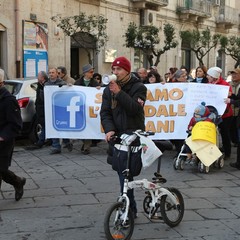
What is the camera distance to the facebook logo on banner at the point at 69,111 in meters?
8.83

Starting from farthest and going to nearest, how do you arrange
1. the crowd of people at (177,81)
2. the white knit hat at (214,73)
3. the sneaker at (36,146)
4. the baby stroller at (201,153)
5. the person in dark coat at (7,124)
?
1. the sneaker at (36,146)
2. the crowd of people at (177,81)
3. the white knit hat at (214,73)
4. the baby stroller at (201,153)
5. the person in dark coat at (7,124)

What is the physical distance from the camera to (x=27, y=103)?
32.1 feet

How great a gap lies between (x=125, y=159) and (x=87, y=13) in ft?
49.7

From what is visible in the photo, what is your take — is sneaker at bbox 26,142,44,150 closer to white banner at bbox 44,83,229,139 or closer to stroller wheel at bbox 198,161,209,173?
white banner at bbox 44,83,229,139

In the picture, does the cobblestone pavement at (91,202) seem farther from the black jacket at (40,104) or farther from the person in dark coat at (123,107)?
the black jacket at (40,104)

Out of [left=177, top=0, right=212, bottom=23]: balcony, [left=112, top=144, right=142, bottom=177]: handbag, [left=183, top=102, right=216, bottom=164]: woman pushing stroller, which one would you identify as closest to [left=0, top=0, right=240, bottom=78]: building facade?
[left=177, top=0, right=212, bottom=23]: balcony

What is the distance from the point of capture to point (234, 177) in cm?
704

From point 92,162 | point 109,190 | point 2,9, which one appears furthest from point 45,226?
point 2,9

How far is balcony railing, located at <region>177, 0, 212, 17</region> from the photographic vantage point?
995 inches

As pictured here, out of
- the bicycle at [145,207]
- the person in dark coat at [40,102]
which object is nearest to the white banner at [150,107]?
the person in dark coat at [40,102]

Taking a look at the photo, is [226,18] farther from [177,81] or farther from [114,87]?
[114,87]

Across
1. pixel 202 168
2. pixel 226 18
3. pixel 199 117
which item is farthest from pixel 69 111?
pixel 226 18

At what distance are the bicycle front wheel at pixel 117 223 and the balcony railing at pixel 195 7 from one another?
A: 22.3m

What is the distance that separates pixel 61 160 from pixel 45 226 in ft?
11.4
